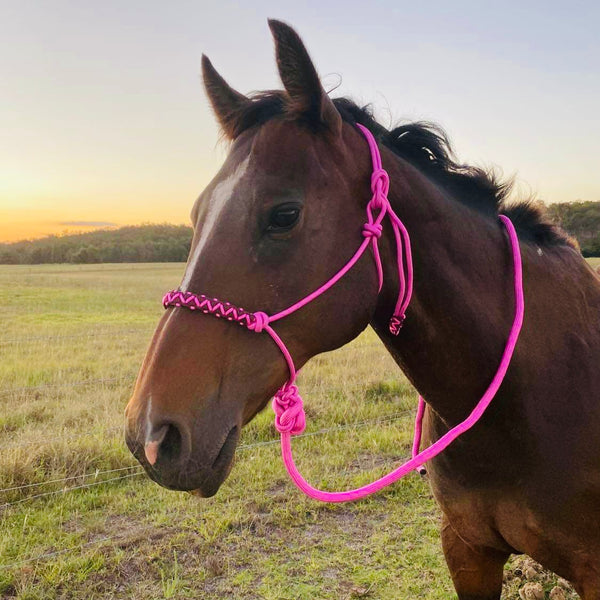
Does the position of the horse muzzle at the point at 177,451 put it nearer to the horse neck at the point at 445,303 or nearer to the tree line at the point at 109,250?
the horse neck at the point at 445,303

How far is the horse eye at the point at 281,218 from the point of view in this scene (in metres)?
1.54

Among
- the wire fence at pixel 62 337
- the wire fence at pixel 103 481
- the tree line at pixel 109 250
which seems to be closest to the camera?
the wire fence at pixel 103 481

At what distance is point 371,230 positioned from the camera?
164 cm

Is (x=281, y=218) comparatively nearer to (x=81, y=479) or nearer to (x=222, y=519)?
(x=222, y=519)

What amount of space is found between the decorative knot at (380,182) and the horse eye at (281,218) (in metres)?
0.31

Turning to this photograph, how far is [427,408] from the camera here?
7.73ft

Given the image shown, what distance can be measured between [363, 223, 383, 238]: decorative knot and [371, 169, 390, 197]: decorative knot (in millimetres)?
112

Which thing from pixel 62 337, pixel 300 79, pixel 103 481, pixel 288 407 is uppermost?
pixel 300 79

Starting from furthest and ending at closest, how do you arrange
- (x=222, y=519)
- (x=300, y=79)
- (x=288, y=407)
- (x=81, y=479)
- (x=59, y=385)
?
(x=59, y=385)
(x=81, y=479)
(x=222, y=519)
(x=288, y=407)
(x=300, y=79)

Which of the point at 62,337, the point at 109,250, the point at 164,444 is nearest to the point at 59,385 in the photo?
the point at 62,337

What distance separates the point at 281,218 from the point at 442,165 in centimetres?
87

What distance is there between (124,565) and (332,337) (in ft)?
9.82

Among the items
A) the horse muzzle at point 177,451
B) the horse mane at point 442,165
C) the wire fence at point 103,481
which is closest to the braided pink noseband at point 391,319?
the horse mane at point 442,165

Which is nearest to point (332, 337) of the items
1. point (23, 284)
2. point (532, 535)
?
point (532, 535)
